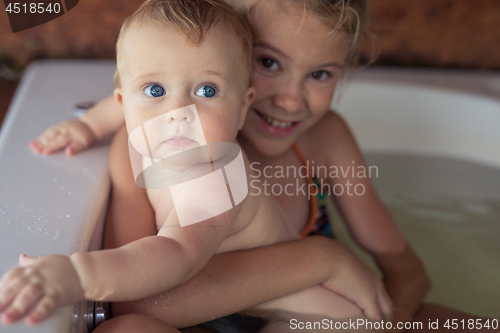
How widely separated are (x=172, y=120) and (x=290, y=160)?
45 centimetres

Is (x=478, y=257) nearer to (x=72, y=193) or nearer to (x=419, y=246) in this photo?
(x=419, y=246)

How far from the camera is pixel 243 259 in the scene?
745 millimetres

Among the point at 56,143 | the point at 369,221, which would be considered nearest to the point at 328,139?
the point at 369,221

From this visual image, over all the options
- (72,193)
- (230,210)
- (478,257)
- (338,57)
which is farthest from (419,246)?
(72,193)

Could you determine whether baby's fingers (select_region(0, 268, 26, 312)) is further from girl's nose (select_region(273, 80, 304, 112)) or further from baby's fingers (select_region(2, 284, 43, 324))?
girl's nose (select_region(273, 80, 304, 112))

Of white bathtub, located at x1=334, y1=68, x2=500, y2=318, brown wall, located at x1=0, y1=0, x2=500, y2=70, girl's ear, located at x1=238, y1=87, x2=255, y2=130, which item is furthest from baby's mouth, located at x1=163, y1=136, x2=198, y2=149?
brown wall, located at x1=0, y1=0, x2=500, y2=70

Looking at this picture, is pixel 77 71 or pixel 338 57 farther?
pixel 77 71

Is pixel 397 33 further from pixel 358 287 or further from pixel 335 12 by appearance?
pixel 358 287

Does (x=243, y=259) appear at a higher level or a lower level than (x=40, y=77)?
lower

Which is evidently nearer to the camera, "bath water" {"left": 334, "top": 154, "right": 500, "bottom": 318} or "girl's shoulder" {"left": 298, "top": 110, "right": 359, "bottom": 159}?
"girl's shoulder" {"left": 298, "top": 110, "right": 359, "bottom": 159}

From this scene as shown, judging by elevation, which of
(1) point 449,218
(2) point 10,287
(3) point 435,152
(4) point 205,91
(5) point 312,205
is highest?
(4) point 205,91

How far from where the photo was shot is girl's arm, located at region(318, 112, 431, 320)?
102 cm

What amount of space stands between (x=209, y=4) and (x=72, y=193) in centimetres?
39

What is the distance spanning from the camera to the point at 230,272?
2.36 feet
